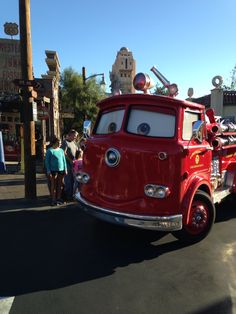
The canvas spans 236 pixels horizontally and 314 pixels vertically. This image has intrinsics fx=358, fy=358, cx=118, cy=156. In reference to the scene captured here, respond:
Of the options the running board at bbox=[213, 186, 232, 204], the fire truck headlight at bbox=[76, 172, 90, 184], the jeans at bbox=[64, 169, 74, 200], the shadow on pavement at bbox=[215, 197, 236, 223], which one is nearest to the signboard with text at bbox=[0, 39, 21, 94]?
the jeans at bbox=[64, 169, 74, 200]

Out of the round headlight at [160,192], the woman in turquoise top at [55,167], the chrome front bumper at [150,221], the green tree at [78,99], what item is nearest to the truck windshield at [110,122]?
the round headlight at [160,192]

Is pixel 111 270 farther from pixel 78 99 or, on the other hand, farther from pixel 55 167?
pixel 78 99

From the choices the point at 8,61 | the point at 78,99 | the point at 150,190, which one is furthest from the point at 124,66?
the point at 150,190

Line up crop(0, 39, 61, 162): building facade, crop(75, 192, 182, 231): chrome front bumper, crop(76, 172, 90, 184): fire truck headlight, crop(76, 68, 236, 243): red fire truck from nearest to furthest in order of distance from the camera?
1. crop(75, 192, 182, 231): chrome front bumper
2. crop(76, 68, 236, 243): red fire truck
3. crop(76, 172, 90, 184): fire truck headlight
4. crop(0, 39, 61, 162): building facade

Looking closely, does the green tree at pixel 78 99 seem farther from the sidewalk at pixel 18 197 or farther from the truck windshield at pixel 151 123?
the truck windshield at pixel 151 123

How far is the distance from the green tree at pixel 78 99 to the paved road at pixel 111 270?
32.5 metres

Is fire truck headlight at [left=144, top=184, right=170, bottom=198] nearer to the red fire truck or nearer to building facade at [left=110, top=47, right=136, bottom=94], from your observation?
the red fire truck

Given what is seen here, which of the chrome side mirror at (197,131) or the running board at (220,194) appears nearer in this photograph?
the chrome side mirror at (197,131)

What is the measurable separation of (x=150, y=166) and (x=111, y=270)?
1.54 m

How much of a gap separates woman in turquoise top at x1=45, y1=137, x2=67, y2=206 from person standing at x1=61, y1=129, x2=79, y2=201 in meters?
0.39

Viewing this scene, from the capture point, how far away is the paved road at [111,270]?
3.89 metres

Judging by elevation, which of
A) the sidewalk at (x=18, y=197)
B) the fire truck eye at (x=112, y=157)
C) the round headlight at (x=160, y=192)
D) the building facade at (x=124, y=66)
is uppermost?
the building facade at (x=124, y=66)

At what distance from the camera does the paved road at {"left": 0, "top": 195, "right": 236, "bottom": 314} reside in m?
3.89

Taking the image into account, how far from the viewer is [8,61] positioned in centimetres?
1870
